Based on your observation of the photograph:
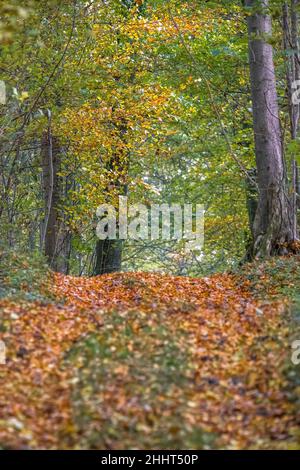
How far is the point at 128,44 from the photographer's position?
17688 millimetres

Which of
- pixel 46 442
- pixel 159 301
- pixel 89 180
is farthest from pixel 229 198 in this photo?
pixel 46 442

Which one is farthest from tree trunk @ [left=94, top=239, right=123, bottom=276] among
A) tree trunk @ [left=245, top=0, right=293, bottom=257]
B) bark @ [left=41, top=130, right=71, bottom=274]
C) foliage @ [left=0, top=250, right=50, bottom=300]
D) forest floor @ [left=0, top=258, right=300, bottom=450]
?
forest floor @ [left=0, top=258, right=300, bottom=450]

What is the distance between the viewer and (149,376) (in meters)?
6.58

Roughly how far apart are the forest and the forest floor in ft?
0.07

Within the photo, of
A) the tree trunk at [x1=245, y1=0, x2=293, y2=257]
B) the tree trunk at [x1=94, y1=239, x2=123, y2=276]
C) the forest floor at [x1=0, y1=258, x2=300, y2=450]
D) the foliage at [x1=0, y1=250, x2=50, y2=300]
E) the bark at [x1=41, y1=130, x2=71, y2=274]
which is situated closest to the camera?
the forest floor at [x1=0, y1=258, x2=300, y2=450]

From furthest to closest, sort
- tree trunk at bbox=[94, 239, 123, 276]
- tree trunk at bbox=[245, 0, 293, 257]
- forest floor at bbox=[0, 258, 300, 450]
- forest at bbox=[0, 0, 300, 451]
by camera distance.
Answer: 1. tree trunk at bbox=[94, 239, 123, 276]
2. tree trunk at bbox=[245, 0, 293, 257]
3. forest at bbox=[0, 0, 300, 451]
4. forest floor at bbox=[0, 258, 300, 450]

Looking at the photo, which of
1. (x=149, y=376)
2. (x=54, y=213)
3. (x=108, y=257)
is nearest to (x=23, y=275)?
(x=149, y=376)

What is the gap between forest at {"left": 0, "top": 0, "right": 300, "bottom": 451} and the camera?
604cm

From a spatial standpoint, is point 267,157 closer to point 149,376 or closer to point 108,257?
point 108,257

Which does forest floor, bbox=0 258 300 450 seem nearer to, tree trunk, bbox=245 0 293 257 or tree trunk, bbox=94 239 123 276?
tree trunk, bbox=245 0 293 257

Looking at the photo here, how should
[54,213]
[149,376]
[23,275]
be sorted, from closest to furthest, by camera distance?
[149,376], [23,275], [54,213]

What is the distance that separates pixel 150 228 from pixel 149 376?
1835 centimetres

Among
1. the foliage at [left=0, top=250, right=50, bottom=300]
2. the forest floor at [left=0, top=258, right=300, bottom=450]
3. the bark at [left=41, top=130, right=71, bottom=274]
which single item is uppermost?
the bark at [left=41, top=130, right=71, bottom=274]

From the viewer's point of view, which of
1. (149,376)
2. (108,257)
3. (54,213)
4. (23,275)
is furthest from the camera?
(108,257)
